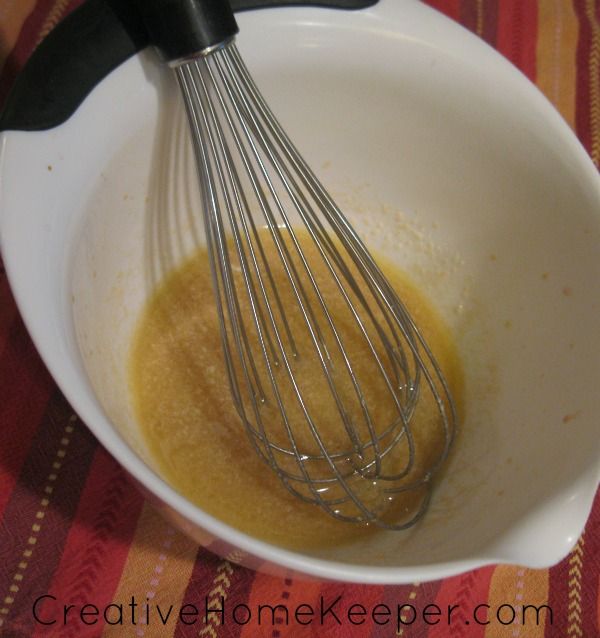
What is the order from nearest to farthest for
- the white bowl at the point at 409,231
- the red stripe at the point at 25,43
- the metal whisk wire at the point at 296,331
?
1. the white bowl at the point at 409,231
2. the metal whisk wire at the point at 296,331
3. the red stripe at the point at 25,43

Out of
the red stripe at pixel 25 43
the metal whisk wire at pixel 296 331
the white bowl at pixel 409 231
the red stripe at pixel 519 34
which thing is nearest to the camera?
the white bowl at pixel 409 231

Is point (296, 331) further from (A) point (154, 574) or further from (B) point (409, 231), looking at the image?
(A) point (154, 574)

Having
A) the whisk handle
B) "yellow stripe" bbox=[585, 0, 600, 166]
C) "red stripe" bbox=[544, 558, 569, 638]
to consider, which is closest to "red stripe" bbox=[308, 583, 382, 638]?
"red stripe" bbox=[544, 558, 569, 638]

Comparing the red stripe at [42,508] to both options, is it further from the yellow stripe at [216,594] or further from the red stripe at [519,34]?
the red stripe at [519,34]

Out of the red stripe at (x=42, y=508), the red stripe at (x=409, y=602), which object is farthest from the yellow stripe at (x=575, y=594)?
the red stripe at (x=42, y=508)

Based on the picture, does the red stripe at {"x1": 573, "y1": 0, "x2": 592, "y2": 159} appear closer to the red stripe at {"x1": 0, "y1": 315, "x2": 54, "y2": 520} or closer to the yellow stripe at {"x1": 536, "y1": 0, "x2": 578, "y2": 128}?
the yellow stripe at {"x1": 536, "y1": 0, "x2": 578, "y2": 128}

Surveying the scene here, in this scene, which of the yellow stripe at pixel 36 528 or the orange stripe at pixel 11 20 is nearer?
the yellow stripe at pixel 36 528

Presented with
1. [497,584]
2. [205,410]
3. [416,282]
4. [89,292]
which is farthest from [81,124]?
[497,584]

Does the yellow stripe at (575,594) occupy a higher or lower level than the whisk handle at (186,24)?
lower

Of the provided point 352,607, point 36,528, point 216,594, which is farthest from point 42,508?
point 352,607
